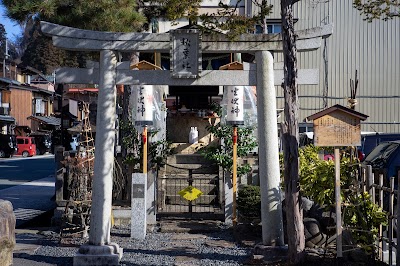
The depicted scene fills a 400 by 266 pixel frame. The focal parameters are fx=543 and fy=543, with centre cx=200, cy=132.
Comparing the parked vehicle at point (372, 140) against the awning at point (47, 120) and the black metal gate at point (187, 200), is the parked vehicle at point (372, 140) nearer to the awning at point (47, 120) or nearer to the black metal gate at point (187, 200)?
the black metal gate at point (187, 200)

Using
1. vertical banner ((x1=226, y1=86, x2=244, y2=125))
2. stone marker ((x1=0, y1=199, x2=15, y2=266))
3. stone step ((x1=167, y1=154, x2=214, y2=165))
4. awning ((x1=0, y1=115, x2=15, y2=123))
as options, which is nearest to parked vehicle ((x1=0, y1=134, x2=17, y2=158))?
awning ((x1=0, y1=115, x2=15, y2=123))

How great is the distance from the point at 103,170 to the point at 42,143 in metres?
50.8

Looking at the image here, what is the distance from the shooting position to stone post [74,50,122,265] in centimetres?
891

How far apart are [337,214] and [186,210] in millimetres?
6939

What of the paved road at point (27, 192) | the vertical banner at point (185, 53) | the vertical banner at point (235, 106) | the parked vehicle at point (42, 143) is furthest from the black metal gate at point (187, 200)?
the parked vehicle at point (42, 143)

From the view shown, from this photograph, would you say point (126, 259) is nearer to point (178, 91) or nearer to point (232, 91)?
point (232, 91)

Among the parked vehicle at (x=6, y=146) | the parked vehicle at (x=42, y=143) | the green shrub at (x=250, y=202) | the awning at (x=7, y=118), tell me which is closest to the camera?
the green shrub at (x=250, y=202)

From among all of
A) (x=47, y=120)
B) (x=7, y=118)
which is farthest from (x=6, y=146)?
(x=47, y=120)

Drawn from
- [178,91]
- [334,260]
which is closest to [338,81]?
[178,91]

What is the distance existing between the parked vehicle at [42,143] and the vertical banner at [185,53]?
49826 mm

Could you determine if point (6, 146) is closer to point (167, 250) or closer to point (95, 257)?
point (167, 250)

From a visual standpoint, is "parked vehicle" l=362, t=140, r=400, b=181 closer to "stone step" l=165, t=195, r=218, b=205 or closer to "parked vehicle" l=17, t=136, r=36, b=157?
"stone step" l=165, t=195, r=218, b=205

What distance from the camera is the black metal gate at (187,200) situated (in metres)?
14.2

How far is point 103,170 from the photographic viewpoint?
355 inches
